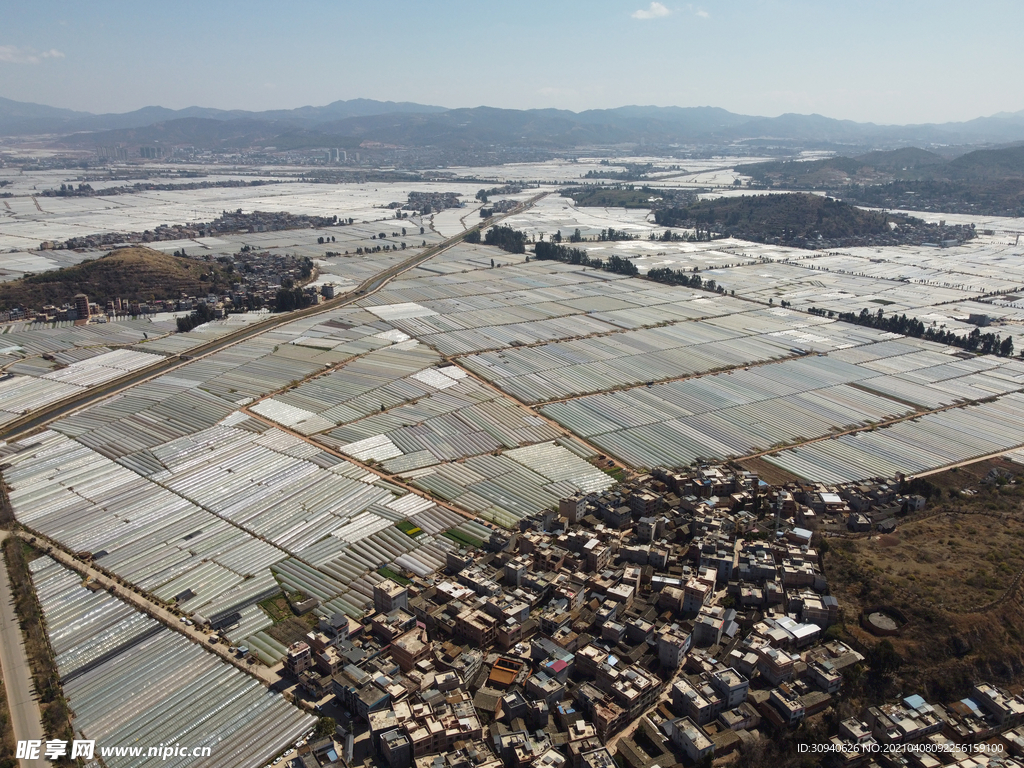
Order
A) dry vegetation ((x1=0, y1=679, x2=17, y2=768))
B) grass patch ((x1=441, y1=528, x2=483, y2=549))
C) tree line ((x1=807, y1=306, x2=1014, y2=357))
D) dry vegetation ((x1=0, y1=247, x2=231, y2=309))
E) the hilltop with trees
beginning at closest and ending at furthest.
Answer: dry vegetation ((x1=0, y1=679, x2=17, y2=768)) → grass patch ((x1=441, y1=528, x2=483, y2=549)) → tree line ((x1=807, y1=306, x2=1014, y2=357)) → dry vegetation ((x1=0, y1=247, x2=231, y2=309)) → the hilltop with trees

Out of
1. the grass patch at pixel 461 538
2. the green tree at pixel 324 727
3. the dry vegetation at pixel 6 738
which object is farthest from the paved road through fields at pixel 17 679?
the grass patch at pixel 461 538

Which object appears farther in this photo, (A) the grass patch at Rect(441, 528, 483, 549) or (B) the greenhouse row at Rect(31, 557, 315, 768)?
(A) the grass patch at Rect(441, 528, 483, 549)

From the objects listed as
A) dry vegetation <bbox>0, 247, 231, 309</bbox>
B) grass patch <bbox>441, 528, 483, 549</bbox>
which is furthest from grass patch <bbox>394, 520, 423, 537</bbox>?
dry vegetation <bbox>0, 247, 231, 309</bbox>

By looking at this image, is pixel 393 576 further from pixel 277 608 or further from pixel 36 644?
pixel 36 644

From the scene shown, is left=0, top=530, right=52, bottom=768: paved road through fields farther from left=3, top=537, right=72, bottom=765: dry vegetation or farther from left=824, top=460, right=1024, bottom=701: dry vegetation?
left=824, top=460, right=1024, bottom=701: dry vegetation

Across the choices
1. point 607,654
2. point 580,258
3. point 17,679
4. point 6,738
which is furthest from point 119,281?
point 607,654

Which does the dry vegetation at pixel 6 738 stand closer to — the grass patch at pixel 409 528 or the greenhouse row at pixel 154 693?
the greenhouse row at pixel 154 693

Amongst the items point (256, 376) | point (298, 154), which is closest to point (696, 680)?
point (256, 376)

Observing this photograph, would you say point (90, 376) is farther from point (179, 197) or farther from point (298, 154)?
point (298, 154)
